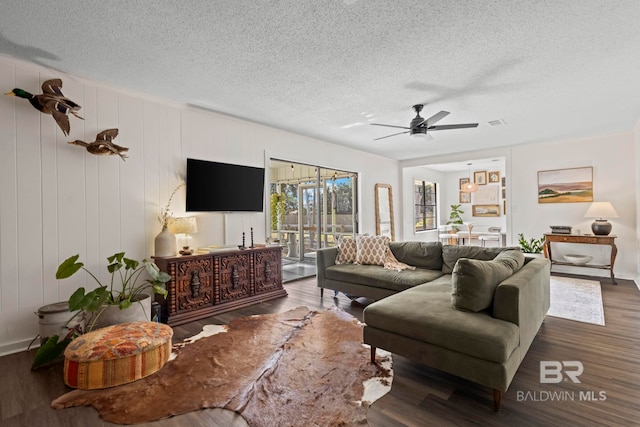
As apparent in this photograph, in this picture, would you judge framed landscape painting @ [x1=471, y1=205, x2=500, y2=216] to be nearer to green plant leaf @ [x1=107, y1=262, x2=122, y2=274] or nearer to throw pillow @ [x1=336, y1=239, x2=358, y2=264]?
throw pillow @ [x1=336, y1=239, x2=358, y2=264]

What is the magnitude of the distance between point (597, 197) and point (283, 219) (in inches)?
248

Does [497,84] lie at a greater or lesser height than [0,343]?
greater

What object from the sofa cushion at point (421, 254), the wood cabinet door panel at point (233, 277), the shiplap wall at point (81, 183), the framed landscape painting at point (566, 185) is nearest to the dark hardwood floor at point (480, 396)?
the shiplap wall at point (81, 183)

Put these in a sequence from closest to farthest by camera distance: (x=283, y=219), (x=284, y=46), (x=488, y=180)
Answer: (x=284, y=46) → (x=283, y=219) → (x=488, y=180)

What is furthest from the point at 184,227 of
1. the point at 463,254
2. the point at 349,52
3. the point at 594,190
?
the point at 594,190

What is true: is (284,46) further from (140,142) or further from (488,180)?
(488,180)

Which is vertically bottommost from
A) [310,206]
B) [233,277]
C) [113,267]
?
[233,277]

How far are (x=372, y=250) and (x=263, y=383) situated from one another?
8.39 ft

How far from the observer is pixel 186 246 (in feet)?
12.1

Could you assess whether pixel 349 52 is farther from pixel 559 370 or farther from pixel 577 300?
pixel 577 300

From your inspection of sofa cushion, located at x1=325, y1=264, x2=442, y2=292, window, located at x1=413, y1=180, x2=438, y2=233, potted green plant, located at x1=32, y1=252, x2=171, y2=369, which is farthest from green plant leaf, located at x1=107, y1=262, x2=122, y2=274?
window, located at x1=413, y1=180, x2=438, y2=233

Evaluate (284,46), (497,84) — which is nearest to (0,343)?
(284,46)

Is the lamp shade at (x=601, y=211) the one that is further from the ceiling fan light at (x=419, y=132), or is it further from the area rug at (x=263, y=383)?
the area rug at (x=263, y=383)

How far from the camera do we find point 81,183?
3109 mm
